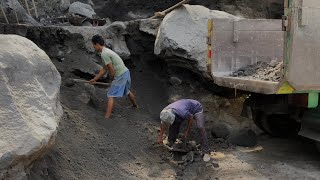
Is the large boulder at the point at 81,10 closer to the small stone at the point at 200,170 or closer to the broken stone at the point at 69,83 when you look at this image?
the broken stone at the point at 69,83

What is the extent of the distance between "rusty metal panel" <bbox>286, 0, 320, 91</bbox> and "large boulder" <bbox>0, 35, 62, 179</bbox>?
99.5 inches

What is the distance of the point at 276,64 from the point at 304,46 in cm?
124

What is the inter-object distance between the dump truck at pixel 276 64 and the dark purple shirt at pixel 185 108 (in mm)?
525

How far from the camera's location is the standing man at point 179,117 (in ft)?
18.3

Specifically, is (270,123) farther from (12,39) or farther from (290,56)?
(12,39)

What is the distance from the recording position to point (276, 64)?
5809 mm

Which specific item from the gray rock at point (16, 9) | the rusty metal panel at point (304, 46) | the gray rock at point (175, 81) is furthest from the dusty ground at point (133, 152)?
the gray rock at point (16, 9)

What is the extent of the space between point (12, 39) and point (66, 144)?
1397 mm

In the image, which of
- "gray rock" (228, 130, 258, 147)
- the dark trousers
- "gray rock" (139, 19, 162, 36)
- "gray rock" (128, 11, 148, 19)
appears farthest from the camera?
"gray rock" (128, 11, 148, 19)

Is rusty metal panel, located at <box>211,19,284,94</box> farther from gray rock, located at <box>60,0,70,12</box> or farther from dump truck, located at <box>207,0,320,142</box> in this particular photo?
gray rock, located at <box>60,0,70,12</box>

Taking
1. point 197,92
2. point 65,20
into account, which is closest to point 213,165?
point 197,92

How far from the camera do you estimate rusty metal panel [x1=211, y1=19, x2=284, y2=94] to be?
6.17m

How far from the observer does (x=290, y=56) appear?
4.51 meters

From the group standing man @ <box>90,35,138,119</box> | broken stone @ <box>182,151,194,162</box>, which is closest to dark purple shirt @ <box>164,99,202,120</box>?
broken stone @ <box>182,151,194,162</box>
